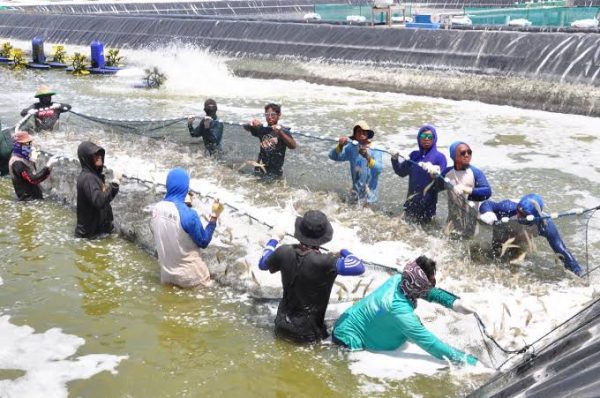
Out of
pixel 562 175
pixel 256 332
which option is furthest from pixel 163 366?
pixel 562 175

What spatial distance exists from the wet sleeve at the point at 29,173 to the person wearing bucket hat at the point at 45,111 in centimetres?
320

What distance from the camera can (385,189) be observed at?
8.31m

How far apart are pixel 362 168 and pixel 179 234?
291 centimetres

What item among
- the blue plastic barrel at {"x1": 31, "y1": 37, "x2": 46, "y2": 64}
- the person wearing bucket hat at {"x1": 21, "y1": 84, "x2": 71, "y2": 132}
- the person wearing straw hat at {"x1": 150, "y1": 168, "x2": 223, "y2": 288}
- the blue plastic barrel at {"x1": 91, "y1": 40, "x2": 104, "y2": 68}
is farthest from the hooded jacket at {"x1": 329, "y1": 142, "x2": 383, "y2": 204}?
the blue plastic barrel at {"x1": 31, "y1": 37, "x2": 46, "y2": 64}

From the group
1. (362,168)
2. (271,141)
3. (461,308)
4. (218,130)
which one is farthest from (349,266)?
(218,130)

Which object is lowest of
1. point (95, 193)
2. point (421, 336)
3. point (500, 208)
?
point (421, 336)

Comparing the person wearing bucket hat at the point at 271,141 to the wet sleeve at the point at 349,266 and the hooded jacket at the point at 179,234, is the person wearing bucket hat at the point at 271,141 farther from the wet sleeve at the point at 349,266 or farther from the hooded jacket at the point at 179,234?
the wet sleeve at the point at 349,266

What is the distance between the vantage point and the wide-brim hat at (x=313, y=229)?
4965mm

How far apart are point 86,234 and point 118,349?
287cm

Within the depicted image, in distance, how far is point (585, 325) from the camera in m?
4.38

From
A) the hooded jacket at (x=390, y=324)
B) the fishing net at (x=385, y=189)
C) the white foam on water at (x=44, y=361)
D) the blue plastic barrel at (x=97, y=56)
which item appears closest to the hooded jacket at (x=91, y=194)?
the white foam on water at (x=44, y=361)

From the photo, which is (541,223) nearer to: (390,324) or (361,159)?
(390,324)

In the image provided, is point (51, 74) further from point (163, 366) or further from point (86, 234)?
point (163, 366)

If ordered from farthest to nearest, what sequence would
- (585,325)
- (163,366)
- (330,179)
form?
(330,179) → (163,366) → (585,325)
